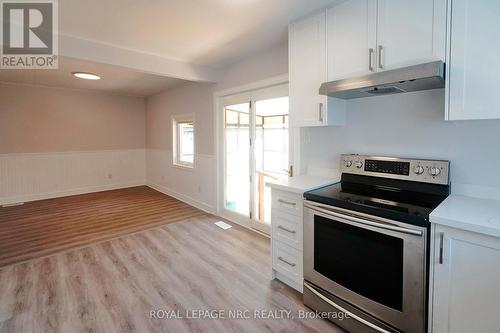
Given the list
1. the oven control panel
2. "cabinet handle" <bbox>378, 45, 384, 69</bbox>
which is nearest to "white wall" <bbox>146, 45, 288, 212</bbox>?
"cabinet handle" <bbox>378, 45, 384, 69</bbox>

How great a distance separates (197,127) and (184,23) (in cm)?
246

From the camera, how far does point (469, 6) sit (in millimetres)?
1463

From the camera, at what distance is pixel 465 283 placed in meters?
1.31

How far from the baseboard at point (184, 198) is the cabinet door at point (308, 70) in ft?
9.10

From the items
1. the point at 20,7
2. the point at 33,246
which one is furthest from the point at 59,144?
the point at 20,7

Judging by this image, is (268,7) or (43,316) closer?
(43,316)

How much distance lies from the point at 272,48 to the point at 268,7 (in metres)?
1.00

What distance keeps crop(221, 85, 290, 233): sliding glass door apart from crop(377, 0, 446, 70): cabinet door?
1.44 metres

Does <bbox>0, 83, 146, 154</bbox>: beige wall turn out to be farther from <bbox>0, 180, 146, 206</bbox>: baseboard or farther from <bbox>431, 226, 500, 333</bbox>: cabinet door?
<bbox>431, 226, 500, 333</bbox>: cabinet door

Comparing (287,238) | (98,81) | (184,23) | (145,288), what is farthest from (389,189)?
(98,81)

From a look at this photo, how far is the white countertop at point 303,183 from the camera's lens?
2.12 m

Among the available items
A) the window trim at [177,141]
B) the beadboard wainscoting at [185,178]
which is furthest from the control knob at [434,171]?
the window trim at [177,141]

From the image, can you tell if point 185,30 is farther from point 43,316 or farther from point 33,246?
point 33,246

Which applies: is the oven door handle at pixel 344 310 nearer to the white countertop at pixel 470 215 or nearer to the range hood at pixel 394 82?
the white countertop at pixel 470 215
